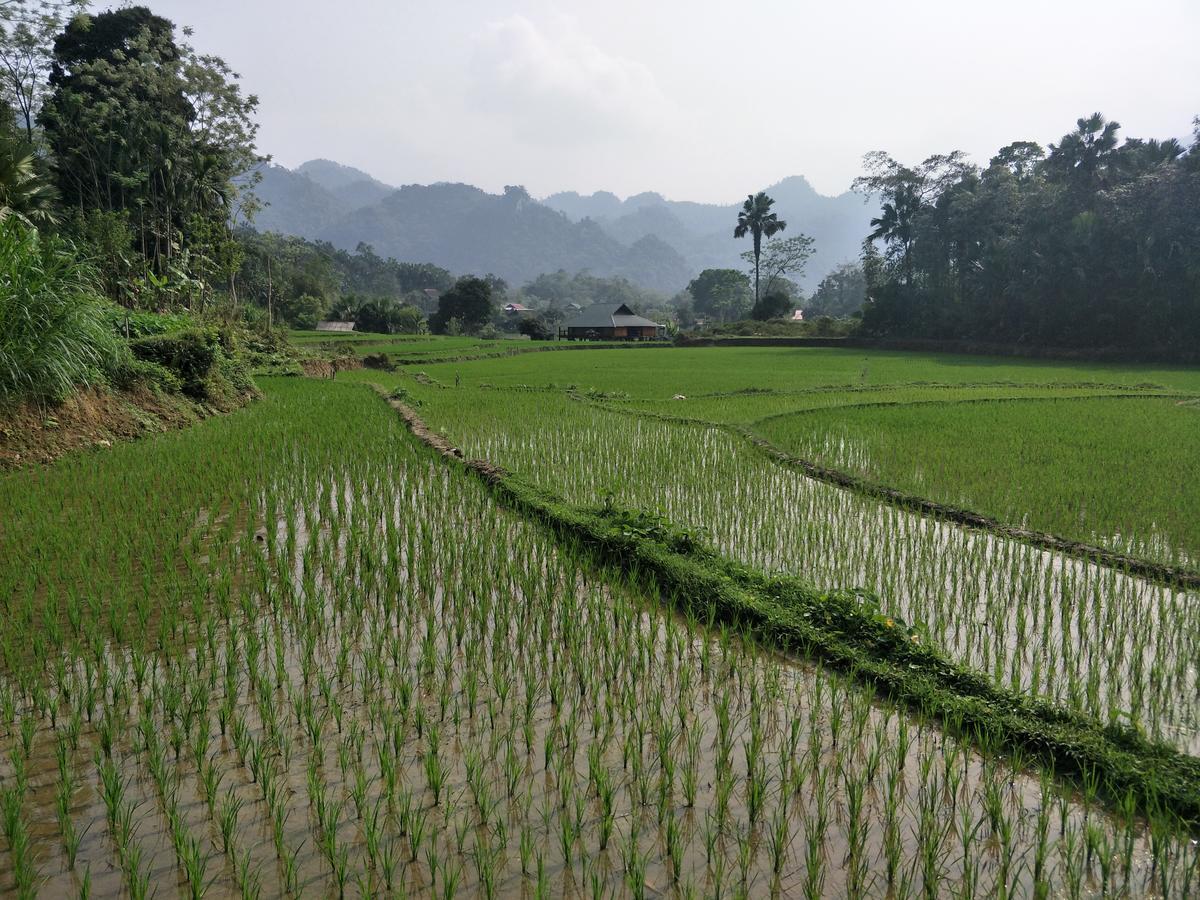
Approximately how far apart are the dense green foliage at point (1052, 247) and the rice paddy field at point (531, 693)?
23.5 m

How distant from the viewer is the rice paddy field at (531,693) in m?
2.10

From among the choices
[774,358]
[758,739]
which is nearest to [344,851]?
[758,739]

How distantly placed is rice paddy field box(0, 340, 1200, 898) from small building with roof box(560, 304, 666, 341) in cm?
4299

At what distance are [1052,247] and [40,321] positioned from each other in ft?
102

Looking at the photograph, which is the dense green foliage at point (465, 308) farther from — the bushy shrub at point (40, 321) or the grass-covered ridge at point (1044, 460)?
the bushy shrub at point (40, 321)

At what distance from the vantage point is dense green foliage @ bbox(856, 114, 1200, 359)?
81.9ft

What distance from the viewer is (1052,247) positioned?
28156mm

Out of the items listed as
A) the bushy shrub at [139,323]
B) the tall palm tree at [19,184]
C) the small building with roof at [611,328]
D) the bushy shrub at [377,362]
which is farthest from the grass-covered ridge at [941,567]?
the small building with roof at [611,328]

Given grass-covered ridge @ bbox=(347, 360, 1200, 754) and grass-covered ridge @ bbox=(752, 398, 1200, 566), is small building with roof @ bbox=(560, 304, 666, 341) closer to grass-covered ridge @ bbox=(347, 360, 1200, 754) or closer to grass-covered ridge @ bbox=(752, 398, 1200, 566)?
grass-covered ridge @ bbox=(752, 398, 1200, 566)

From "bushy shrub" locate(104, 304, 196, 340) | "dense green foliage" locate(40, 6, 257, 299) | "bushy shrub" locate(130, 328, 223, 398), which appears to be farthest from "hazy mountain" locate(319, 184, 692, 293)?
"bushy shrub" locate(130, 328, 223, 398)

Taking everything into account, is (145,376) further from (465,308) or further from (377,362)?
(465,308)

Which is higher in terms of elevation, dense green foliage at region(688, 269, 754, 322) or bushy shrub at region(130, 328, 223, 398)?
dense green foliage at region(688, 269, 754, 322)

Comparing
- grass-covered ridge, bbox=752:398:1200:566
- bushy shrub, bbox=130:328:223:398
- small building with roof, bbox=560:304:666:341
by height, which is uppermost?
small building with roof, bbox=560:304:666:341

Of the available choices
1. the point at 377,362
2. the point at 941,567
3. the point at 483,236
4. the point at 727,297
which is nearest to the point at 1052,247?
the point at 377,362
